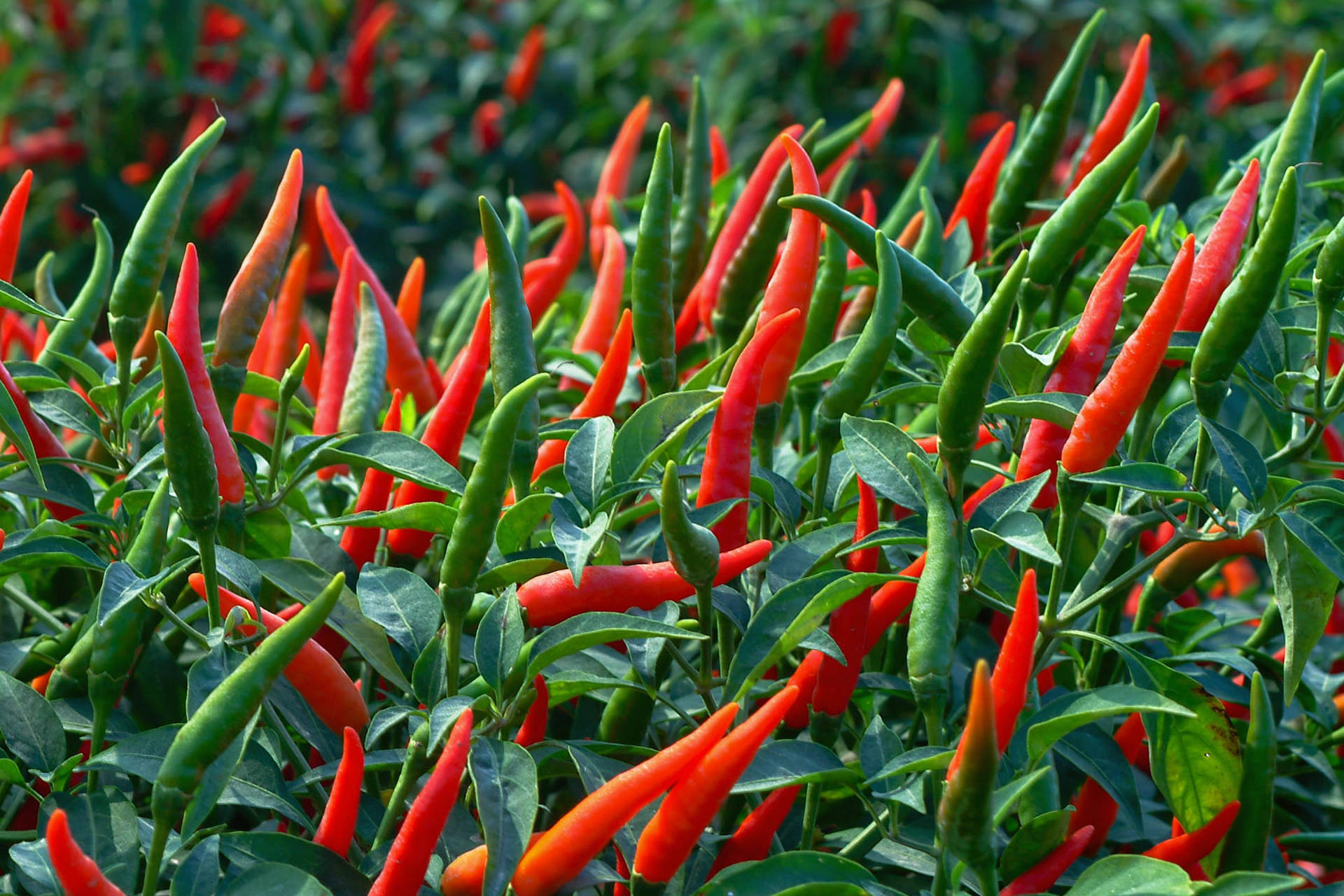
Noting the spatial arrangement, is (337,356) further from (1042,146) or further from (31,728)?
(1042,146)

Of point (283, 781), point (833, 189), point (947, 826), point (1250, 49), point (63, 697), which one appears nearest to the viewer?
point (947, 826)

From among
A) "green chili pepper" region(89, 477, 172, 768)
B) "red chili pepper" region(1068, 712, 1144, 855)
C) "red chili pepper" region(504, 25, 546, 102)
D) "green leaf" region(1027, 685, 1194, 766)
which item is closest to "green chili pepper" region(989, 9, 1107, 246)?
"red chili pepper" region(1068, 712, 1144, 855)

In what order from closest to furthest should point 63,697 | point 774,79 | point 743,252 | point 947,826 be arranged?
point 947,826 < point 63,697 < point 743,252 < point 774,79

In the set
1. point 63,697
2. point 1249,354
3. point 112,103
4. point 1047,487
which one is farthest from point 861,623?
point 112,103

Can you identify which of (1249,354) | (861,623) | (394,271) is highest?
(1249,354)

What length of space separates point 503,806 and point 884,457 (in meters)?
0.38

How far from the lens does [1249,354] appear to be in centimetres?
108

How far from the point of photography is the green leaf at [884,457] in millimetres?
1008

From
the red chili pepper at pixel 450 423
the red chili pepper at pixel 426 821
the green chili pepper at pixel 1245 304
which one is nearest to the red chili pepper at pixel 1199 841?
the green chili pepper at pixel 1245 304

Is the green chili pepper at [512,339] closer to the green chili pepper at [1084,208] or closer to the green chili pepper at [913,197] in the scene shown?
the green chili pepper at [1084,208]

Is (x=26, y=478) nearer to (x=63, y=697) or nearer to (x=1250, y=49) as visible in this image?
(x=63, y=697)

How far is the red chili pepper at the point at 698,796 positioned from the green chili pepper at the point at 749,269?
591 millimetres

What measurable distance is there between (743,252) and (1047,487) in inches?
16.9

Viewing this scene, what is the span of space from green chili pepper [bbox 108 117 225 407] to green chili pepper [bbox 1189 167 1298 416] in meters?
0.84
